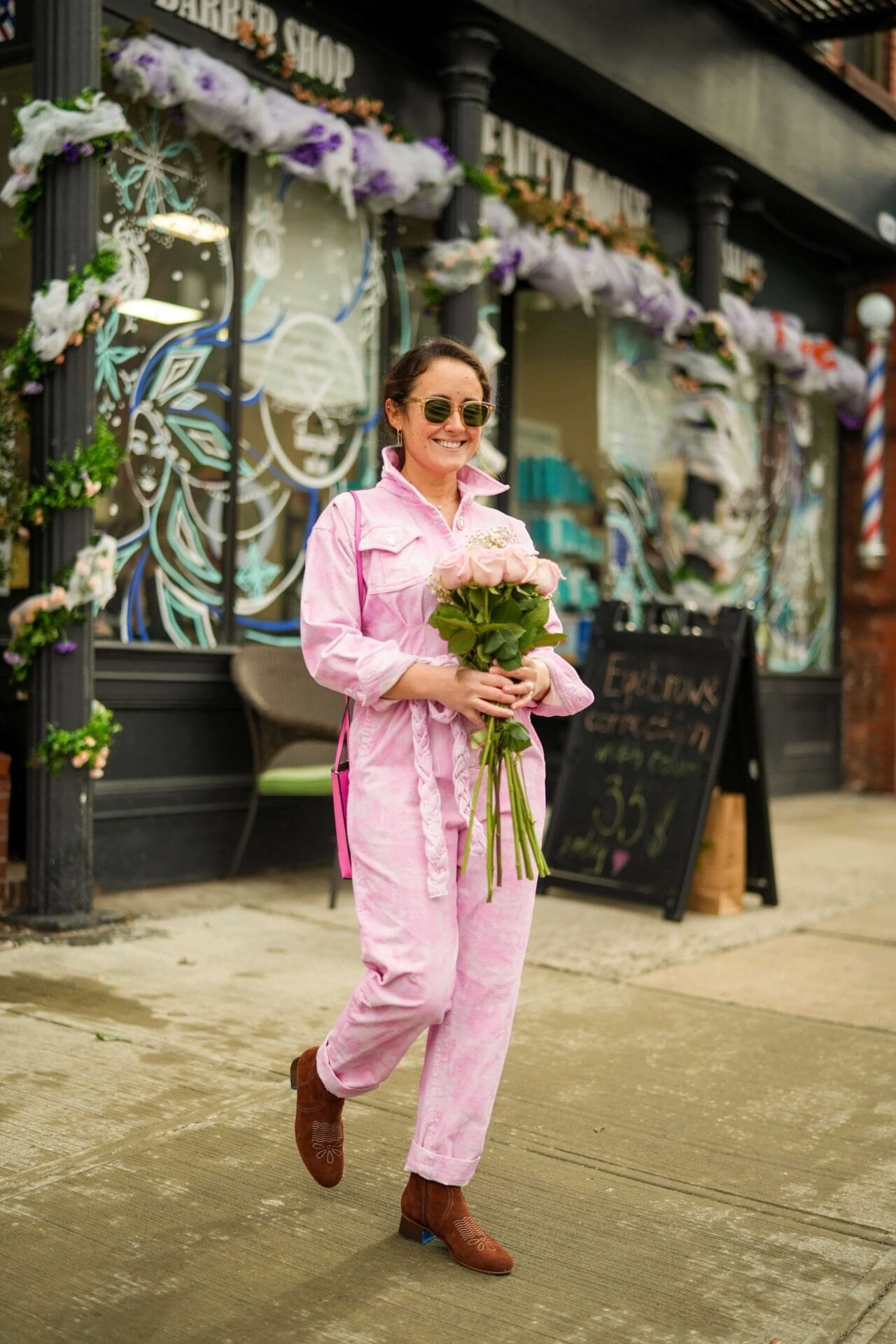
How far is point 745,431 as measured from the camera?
1169cm

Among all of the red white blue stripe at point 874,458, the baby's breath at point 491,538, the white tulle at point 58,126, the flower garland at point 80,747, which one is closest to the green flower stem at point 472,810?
the baby's breath at point 491,538

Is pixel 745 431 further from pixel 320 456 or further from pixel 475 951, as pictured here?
pixel 475 951

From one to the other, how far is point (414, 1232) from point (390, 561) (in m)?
1.41

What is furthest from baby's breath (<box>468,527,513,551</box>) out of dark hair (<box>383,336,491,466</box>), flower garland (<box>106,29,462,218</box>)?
flower garland (<box>106,29,462,218</box>)

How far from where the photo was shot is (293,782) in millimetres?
6684

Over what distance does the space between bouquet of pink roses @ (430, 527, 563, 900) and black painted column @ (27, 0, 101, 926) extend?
10.4 feet

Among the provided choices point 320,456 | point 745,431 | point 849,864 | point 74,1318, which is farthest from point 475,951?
point 745,431

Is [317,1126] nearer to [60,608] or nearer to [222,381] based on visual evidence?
[60,608]

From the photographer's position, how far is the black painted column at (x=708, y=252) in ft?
32.4

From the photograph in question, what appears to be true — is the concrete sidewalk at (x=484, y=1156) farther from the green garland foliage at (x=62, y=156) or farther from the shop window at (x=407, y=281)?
the shop window at (x=407, y=281)

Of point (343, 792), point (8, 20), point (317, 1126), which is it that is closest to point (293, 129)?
point (8, 20)

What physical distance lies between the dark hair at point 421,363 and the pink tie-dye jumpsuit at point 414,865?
0.98ft

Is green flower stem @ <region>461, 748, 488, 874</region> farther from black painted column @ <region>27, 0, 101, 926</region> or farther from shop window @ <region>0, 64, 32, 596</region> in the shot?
shop window @ <region>0, 64, 32, 596</region>

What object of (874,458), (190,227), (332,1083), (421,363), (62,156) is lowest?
(332,1083)
